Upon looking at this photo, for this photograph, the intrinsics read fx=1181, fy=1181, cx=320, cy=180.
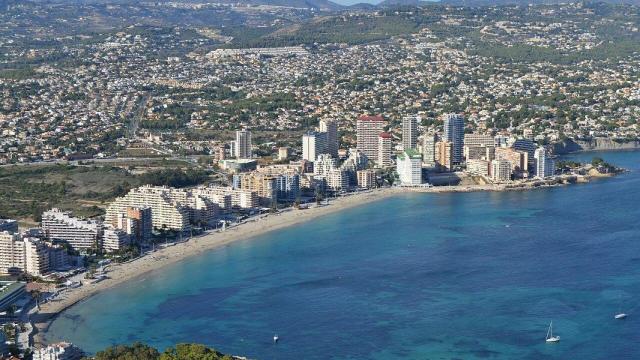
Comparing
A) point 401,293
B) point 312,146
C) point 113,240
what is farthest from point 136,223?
point 312,146

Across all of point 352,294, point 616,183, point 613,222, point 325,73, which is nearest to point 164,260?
point 352,294

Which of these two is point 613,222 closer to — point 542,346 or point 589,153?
point 542,346

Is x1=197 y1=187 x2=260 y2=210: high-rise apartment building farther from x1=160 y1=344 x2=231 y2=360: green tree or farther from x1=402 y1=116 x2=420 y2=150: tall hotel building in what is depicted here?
x1=160 y1=344 x2=231 y2=360: green tree

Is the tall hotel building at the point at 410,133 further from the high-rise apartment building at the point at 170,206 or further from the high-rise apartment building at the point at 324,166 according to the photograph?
the high-rise apartment building at the point at 170,206

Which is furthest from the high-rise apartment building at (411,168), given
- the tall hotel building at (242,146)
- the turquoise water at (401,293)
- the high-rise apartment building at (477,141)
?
the tall hotel building at (242,146)

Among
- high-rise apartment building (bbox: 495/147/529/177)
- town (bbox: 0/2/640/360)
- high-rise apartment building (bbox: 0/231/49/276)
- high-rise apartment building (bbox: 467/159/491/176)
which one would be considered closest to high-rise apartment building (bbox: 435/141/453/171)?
town (bbox: 0/2/640/360)
